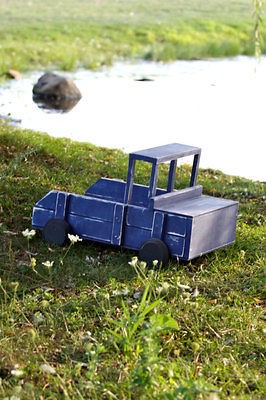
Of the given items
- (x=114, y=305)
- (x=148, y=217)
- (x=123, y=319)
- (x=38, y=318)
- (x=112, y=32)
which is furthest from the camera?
(x=112, y=32)

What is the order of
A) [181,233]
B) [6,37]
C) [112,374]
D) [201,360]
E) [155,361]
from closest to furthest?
[155,361], [112,374], [201,360], [181,233], [6,37]

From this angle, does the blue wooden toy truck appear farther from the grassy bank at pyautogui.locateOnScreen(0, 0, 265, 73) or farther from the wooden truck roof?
the grassy bank at pyautogui.locateOnScreen(0, 0, 265, 73)

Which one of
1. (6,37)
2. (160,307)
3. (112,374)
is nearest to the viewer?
(112,374)

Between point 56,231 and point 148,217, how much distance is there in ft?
2.85

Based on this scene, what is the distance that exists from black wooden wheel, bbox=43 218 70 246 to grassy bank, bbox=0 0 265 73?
1325 centimetres

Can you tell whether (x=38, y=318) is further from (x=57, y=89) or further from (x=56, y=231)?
(x=57, y=89)

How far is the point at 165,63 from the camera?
907 inches

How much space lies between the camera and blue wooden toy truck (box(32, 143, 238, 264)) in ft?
21.9

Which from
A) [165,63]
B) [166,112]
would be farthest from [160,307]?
[165,63]

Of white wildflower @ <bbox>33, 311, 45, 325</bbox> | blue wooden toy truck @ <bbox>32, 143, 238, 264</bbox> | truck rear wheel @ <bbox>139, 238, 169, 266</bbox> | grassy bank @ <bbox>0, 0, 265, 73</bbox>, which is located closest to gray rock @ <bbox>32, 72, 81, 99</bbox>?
grassy bank @ <bbox>0, 0, 265, 73</bbox>

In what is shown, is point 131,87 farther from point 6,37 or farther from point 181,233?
point 181,233

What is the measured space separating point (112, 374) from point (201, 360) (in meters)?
0.66

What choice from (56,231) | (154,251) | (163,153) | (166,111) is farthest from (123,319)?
(166,111)

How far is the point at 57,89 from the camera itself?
1778 centimetres
